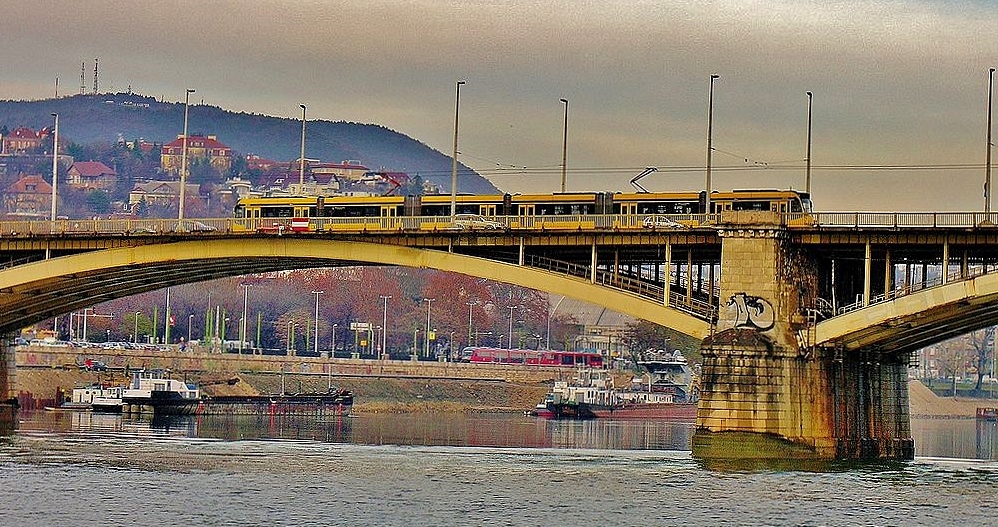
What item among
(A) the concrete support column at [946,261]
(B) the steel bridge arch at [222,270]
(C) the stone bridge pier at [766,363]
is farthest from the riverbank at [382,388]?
(A) the concrete support column at [946,261]

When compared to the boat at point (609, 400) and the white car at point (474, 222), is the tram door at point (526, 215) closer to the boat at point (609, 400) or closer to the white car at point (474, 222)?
the white car at point (474, 222)

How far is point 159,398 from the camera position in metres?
136

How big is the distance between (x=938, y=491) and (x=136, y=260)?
4580 centimetres

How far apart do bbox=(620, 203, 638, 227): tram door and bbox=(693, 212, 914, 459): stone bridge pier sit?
528 centimetres

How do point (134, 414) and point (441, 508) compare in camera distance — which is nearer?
point (441, 508)

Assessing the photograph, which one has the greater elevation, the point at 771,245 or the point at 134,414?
the point at 771,245

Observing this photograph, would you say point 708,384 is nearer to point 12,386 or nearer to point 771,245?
point 771,245

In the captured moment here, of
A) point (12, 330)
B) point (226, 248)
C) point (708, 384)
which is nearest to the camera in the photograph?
point (708, 384)

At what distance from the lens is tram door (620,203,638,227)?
88.5 m

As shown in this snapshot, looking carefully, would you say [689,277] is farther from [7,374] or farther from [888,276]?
[7,374]

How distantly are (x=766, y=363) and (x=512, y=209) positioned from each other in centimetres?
1630

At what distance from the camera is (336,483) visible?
75.2 m

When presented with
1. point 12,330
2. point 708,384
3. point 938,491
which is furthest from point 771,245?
point 12,330

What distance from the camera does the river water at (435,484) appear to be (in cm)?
6444
